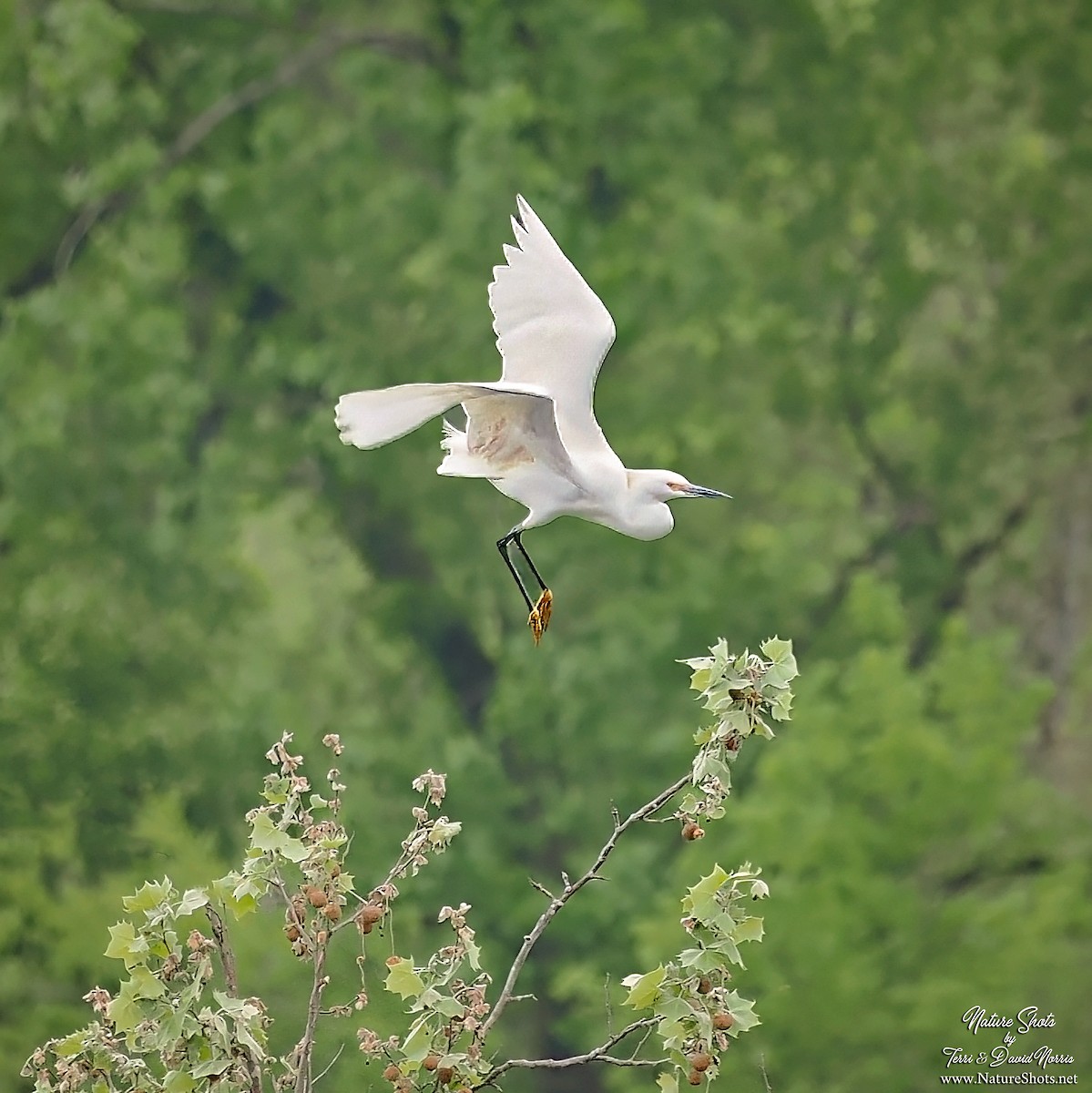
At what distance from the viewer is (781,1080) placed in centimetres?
1947

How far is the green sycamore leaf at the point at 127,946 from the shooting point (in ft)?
17.3

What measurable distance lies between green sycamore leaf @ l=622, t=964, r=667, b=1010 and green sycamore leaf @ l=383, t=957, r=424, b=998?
1.71 feet

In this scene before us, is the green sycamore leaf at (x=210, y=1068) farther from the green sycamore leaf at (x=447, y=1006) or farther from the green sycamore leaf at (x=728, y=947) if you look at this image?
the green sycamore leaf at (x=728, y=947)

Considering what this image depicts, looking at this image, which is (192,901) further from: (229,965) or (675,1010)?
(675,1010)

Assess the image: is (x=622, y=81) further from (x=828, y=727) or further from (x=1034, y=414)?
(x=828, y=727)

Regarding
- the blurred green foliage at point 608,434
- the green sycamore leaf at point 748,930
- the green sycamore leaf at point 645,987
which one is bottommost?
the green sycamore leaf at point 645,987

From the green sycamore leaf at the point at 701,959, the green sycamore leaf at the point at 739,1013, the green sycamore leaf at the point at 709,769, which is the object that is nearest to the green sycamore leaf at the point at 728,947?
the green sycamore leaf at the point at 701,959

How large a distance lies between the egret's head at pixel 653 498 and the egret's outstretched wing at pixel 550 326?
356 mm

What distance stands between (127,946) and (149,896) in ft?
0.45

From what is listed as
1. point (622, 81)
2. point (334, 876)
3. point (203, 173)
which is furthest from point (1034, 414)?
point (334, 876)

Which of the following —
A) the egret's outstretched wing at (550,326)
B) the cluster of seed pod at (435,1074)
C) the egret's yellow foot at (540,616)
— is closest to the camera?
the cluster of seed pod at (435,1074)

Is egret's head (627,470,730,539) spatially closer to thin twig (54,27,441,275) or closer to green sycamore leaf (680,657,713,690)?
green sycamore leaf (680,657,713,690)

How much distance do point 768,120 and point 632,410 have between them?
14.4 feet

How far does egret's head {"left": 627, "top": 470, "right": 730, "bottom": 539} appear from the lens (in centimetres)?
696
